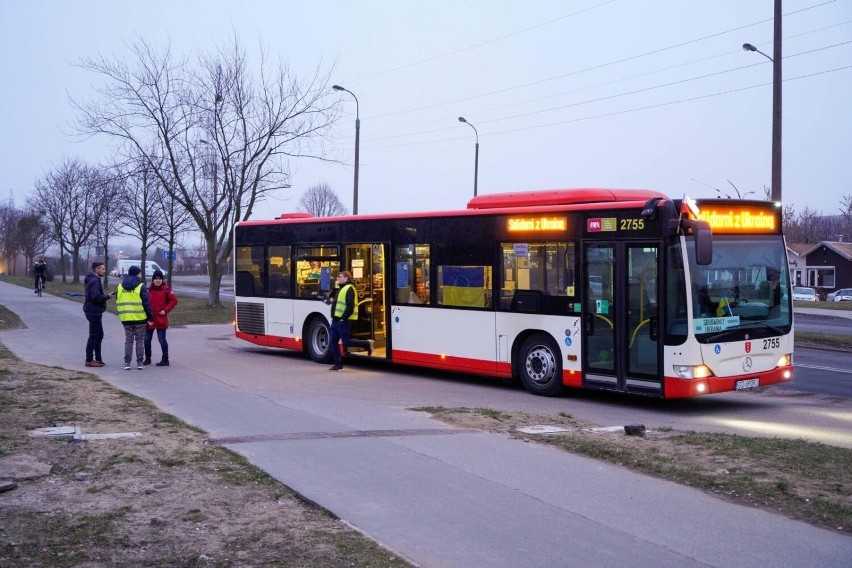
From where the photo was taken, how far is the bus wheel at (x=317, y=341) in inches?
724

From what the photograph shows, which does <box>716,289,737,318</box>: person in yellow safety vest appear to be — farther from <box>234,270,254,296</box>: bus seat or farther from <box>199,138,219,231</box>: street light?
<box>199,138,219,231</box>: street light

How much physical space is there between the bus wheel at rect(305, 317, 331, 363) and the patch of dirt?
838 centimetres

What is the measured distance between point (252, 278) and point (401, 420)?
9.90 metres

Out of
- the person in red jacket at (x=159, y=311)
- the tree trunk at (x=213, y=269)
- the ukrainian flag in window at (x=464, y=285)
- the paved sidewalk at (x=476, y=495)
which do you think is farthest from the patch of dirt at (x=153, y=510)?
the tree trunk at (x=213, y=269)

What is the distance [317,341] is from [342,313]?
2.30m

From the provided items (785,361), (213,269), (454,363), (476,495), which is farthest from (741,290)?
(213,269)

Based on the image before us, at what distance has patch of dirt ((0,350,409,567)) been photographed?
5.57 meters

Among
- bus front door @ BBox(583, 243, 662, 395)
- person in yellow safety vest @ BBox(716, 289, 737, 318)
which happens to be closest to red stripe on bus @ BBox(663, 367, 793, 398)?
bus front door @ BBox(583, 243, 662, 395)

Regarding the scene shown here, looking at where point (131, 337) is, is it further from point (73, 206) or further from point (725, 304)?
point (73, 206)

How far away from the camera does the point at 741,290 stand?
1250 cm

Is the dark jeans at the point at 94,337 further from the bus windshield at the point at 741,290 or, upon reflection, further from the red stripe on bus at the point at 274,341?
the bus windshield at the point at 741,290

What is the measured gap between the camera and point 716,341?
1210cm

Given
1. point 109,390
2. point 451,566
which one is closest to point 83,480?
point 451,566

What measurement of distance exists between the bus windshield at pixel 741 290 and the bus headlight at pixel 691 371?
0.39 m
